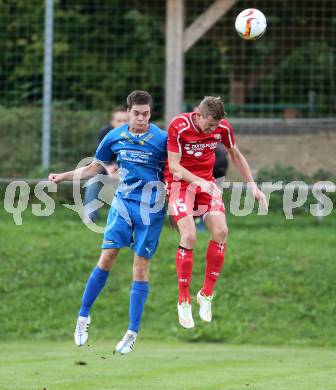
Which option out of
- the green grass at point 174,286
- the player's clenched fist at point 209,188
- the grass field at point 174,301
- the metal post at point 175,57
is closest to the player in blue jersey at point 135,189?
the player's clenched fist at point 209,188

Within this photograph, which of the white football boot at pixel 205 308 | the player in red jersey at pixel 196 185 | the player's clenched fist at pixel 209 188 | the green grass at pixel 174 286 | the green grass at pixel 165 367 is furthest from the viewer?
the green grass at pixel 174 286

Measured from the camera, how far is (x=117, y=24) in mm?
19172

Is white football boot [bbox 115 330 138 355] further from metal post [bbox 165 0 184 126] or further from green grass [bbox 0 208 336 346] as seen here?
metal post [bbox 165 0 184 126]

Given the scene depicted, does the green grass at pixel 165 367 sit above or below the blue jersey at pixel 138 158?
below

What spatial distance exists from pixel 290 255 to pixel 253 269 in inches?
26.5

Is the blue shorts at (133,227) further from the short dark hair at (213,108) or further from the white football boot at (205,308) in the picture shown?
the short dark hair at (213,108)

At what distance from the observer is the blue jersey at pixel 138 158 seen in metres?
10.4

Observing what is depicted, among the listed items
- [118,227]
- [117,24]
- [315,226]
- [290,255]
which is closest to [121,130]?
[118,227]

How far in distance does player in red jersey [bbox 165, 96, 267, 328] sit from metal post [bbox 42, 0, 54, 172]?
739cm

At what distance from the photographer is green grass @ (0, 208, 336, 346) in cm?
1539

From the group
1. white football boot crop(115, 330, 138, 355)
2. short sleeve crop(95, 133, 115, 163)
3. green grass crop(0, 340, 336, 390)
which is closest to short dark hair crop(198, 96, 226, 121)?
short sleeve crop(95, 133, 115, 163)

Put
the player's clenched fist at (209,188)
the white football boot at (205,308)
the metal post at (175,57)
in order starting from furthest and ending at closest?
the metal post at (175,57)
the white football boot at (205,308)
the player's clenched fist at (209,188)

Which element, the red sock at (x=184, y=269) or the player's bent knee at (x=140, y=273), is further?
the player's bent knee at (x=140, y=273)

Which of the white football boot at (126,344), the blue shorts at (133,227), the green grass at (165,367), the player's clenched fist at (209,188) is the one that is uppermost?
the player's clenched fist at (209,188)
